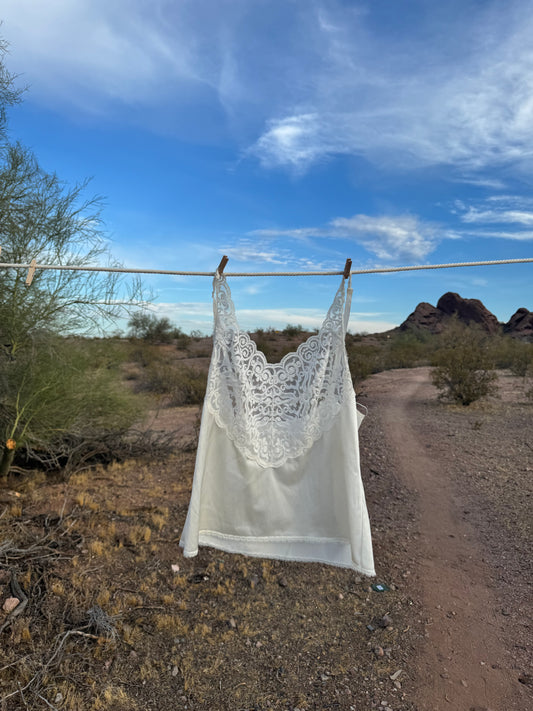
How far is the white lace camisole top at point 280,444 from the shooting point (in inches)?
104

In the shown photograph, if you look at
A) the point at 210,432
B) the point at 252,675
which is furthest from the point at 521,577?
the point at 210,432

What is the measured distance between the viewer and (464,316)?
131ft

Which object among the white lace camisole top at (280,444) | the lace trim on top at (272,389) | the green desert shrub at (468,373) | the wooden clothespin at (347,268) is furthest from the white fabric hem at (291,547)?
the green desert shrub at (468,373)

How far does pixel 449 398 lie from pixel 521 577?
8.25 meters

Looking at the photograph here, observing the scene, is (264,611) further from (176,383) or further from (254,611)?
(176,383)

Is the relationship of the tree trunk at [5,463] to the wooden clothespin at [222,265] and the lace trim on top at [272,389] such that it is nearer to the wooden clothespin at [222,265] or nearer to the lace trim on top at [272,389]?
the lace trim on top at [272,389]

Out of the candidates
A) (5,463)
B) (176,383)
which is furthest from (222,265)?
(176,383)

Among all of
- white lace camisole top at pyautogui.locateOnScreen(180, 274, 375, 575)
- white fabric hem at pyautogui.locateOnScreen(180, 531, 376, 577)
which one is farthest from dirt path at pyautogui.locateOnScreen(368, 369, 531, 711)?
white lace camisole top at pyautogui.locateOnScreen(180, 274, 375, 575)

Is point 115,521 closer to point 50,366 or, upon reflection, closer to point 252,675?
point 50,366

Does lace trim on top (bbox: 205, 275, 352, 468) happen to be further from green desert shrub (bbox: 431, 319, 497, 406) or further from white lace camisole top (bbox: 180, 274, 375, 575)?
green desert shrub (bbox: 431, 319, 497, 406)

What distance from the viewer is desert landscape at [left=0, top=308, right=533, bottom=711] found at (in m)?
2.57

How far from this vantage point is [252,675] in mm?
2674

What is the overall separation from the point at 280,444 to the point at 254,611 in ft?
4.24

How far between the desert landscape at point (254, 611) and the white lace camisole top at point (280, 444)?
0.62m
